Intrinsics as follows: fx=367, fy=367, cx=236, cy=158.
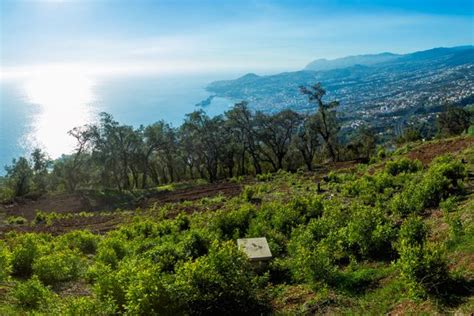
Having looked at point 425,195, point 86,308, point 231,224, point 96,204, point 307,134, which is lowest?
point 96,204

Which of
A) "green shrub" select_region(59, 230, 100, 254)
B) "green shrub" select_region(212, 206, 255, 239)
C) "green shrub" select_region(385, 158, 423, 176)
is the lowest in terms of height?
"green shrub" select_region(59, 230, 100, 254)

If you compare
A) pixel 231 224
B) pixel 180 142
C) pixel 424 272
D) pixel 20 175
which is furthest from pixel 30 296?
pixel 20 175

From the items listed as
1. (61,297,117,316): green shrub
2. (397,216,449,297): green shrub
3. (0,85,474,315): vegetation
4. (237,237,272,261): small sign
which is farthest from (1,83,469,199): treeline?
(61,297,117,316): green shrub

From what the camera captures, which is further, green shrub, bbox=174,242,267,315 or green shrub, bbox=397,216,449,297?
green shrub, bbox=174,242,267,315

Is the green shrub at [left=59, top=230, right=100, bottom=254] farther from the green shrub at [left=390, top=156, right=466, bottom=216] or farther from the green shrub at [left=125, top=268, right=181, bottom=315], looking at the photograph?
the green shrub at [left=390, top=156, right=466, bottom=216]

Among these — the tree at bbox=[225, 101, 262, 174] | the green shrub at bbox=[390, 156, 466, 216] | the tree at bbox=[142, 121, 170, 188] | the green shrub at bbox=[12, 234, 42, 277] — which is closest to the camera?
the green shrub at bbox=[12, 234, 42, 277]

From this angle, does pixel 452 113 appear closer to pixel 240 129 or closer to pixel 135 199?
pixel 240 129

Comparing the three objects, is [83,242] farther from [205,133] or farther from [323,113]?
[323,113]

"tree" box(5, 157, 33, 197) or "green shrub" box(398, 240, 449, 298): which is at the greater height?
"green shrub" box(398, 240, 449, 298)

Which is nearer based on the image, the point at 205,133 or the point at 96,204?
the point at 96,204
